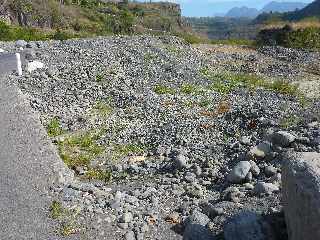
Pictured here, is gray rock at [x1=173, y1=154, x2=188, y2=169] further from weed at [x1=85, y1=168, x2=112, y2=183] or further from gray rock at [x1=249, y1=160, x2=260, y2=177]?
gray rock at [x1=249, y1=160, x2=260, y2=177]

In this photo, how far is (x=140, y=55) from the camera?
1105 inches

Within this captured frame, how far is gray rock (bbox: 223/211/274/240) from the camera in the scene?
27.7 ft

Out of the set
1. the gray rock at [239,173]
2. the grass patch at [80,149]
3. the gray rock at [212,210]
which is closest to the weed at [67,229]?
the gray rock at [212,210]

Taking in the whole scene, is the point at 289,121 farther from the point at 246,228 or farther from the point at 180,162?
the point at 246,228

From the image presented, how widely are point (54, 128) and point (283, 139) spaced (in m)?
8.17

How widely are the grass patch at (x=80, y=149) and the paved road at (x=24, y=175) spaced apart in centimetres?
128

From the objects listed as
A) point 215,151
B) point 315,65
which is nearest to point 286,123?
point 215,151

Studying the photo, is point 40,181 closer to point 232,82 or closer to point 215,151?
point 215,151

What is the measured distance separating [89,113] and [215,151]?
646 cm

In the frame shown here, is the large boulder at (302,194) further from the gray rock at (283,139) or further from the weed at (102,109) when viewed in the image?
the weed at (102,109)

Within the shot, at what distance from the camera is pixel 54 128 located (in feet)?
58.6

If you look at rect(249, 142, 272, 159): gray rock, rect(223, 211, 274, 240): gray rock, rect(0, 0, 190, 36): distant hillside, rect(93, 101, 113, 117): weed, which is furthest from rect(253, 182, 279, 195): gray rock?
rect(0, 0, 190, 36): distant hillside

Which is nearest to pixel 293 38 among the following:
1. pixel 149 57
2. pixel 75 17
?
pixel 149 57

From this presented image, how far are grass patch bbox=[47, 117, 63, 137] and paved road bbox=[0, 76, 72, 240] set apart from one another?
1385 mm
